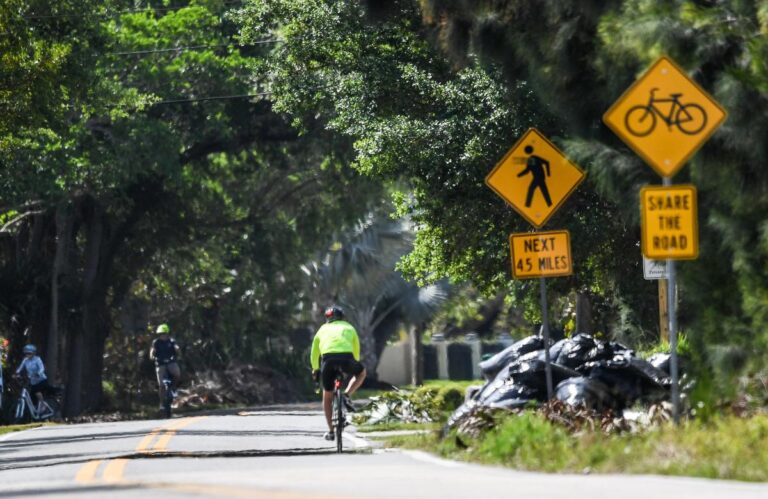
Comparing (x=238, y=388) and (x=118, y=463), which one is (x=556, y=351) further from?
(x=238, y=388)

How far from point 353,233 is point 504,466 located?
140ft

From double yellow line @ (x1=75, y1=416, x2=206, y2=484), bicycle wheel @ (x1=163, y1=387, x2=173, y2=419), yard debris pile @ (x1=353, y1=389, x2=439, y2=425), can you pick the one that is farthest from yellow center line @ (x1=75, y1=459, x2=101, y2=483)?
bicycle wheel @ (x1=163, y1=387, x2=173, y2=419)

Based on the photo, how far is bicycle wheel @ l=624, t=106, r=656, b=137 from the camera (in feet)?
42.1

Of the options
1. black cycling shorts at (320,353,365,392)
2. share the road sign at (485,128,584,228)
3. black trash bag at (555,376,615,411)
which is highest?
share the road sign at (485,128,584,228)

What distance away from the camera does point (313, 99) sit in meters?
26.6

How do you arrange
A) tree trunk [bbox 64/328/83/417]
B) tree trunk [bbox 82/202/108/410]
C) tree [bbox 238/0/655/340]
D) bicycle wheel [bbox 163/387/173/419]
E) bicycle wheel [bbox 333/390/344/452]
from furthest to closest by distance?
tree trunk [bbox 82/202/108/410]
tree trunk [bbox 64/328/83/417]
bicycle wheel [bbox 163/387/173/419]
tree [bbox 238/0/655/340]
bicycle wheel [bbox 333/390/344/452]

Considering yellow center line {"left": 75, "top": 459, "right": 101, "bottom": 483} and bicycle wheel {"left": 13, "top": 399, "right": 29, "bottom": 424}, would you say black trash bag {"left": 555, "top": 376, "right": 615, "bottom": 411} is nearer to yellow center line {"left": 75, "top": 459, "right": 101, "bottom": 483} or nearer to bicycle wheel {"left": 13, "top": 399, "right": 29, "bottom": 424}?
yellow center line {"left": 75, "top": 459, "right": 101, "bottom": 483}

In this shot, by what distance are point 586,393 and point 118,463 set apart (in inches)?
183

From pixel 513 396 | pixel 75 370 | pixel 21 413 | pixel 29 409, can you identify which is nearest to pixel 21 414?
pixel 21 413

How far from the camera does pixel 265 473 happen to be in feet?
43.5

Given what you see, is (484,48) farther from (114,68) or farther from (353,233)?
(353,233)

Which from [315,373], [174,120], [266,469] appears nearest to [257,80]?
[174,120]

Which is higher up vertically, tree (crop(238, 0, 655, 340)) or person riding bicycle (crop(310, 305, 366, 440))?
tree (crop(238, 0, 655, 340))

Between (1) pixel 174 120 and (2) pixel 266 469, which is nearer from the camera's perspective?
(2) pixel 266 469
